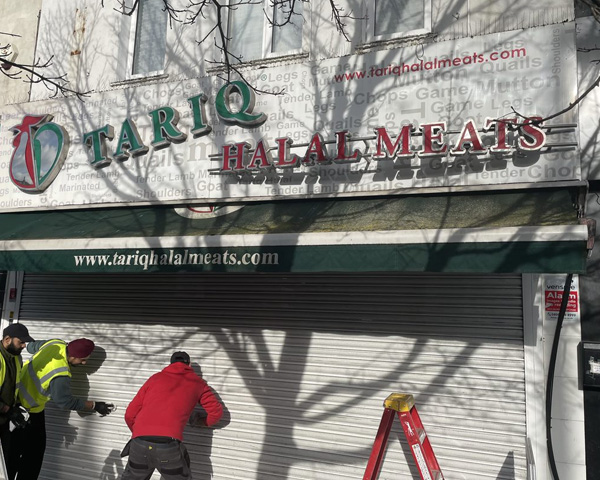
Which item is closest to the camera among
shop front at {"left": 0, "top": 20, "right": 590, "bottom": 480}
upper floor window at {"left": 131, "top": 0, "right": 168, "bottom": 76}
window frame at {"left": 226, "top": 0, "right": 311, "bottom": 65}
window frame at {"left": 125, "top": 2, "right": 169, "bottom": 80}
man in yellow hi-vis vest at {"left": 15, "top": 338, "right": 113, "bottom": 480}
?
shop front at {"left": 0, "top": 20, "right": 590, "bottom": 480}

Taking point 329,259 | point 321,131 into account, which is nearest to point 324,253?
point 329,259

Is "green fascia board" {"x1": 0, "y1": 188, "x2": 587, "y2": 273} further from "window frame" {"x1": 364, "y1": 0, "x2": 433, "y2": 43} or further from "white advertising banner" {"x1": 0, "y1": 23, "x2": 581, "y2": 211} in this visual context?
"window frame" {"x1": 364, "y1": 0, "x2": 433, "y2": 43}

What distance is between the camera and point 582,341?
5633mm

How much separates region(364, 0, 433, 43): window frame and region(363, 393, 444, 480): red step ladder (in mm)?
3994

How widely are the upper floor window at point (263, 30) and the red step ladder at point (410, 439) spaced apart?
4.38 metres

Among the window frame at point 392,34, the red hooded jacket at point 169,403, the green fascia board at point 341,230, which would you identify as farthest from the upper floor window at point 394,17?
the red hooded jacket at point 169,403

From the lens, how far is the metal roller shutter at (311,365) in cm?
553

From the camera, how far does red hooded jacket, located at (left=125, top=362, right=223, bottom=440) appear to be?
509 cm

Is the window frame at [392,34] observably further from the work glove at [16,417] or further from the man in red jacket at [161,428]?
the work glove at [16,417]

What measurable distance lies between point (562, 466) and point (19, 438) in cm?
578

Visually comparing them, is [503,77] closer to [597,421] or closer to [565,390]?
[565,390]

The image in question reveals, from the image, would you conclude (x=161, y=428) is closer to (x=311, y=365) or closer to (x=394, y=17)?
(x=311, y=365)

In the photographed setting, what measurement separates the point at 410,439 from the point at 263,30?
5.28 metres

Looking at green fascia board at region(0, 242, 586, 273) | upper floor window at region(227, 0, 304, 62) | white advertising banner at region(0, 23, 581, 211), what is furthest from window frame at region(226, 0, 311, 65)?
green fascia board at region(0, 242, 586, 273)
